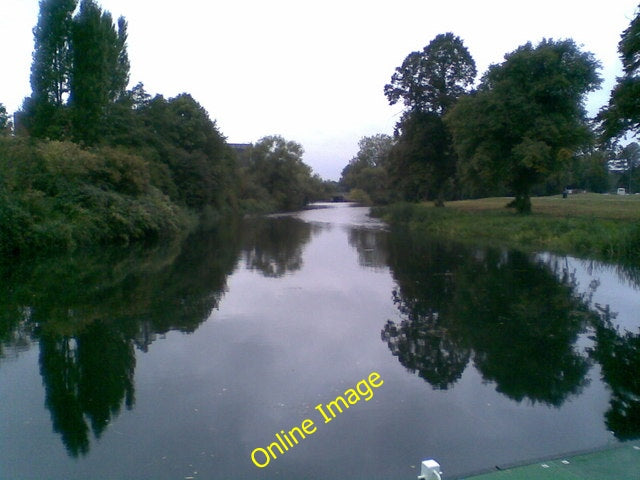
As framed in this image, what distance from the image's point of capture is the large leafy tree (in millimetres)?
44812

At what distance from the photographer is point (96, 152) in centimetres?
3192

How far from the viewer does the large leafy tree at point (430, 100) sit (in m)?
44.8

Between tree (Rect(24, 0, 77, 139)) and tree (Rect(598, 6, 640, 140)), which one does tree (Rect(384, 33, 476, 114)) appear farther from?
tree (Rect(24, 0, 77, 139))

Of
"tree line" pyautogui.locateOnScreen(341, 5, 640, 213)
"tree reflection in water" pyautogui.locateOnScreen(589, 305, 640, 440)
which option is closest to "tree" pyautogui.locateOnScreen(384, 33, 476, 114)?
"tree line" pyautogui.locateOnScreen(341, 5, 640, 213)

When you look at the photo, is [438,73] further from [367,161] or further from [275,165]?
[367,161]

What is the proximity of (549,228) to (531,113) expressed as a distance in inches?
289

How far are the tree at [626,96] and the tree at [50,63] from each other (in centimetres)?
3024

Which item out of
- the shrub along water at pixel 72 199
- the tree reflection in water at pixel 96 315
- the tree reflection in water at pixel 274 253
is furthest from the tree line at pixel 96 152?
the tree reflection in water at pixel 274 253

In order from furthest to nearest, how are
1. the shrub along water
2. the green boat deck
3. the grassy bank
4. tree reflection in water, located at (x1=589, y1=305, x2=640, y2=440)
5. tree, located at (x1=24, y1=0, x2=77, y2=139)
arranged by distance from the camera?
tree, located at (x1=24, y1=0, x2=77, y2=139)
the grassy bank
the shrub along water
tree reflection in water, located at (x1=589, y1=305, x2=640, y2=440)
the green boat deck

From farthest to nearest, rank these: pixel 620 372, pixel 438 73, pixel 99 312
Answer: pixel 438 73 → pixel 99 312 → pixel 620 372

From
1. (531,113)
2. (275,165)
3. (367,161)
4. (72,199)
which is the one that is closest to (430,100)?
(531,113)

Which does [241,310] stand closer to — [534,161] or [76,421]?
[76,421]

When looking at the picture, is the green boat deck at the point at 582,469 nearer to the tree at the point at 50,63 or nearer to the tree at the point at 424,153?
the tree at the point at 50,63

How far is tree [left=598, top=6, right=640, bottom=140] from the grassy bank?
415 centimetres
